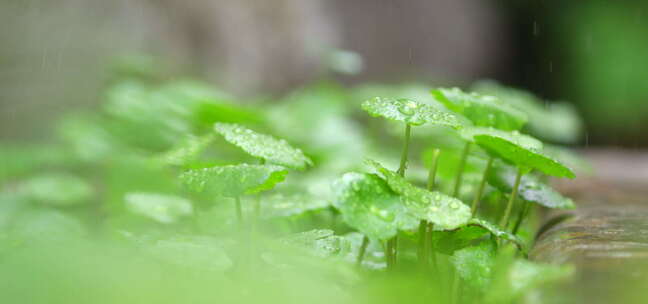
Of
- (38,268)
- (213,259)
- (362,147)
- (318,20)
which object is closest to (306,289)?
(213,259)

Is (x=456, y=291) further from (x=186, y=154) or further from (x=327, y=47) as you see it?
(x=327, y=47)

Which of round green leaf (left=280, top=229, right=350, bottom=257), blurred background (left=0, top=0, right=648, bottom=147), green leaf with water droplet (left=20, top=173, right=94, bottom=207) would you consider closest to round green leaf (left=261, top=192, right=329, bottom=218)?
round green leaf (left=280, top=229, right=350, bottom=257)

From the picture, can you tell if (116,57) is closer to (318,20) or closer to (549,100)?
(318,20)

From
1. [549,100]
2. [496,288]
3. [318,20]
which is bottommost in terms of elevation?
[496,288]

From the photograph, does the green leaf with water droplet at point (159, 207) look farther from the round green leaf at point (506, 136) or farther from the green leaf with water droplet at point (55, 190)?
the green leaf with water droplet at point (55, 190)

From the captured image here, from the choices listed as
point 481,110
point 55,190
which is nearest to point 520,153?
point 481,110
